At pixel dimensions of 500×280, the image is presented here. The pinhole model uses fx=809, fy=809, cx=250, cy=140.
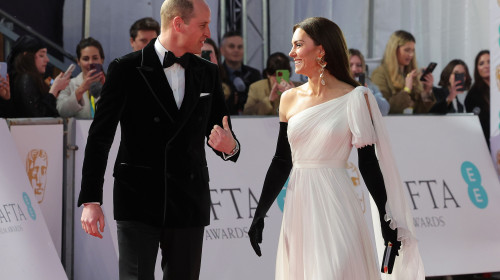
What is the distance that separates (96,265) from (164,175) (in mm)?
3281

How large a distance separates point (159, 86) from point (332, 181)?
1.01 m

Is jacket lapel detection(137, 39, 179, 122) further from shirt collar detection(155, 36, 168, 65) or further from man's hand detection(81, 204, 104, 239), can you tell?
man's hand detection(81, 204, 104, 239)

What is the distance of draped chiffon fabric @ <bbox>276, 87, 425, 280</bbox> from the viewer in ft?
13.0

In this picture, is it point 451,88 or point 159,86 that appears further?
point 451,88

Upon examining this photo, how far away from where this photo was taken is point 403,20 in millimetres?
10367

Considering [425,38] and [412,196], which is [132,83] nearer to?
Result: [412,196]

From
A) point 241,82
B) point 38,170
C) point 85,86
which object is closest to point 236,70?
point 241,82

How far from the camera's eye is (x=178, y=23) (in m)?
3.72

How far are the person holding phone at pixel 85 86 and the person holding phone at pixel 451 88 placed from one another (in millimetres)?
3475

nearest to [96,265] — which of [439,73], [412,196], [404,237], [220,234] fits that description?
[220,234]

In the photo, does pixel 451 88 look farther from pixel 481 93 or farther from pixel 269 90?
pixel 269 90

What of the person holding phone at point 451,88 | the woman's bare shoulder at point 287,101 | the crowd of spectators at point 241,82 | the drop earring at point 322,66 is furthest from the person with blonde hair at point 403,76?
the drop earring at point 322,66

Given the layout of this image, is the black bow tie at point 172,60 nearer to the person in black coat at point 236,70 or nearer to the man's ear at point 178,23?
the man's ear at point 178,23

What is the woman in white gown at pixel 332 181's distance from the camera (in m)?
3.97
